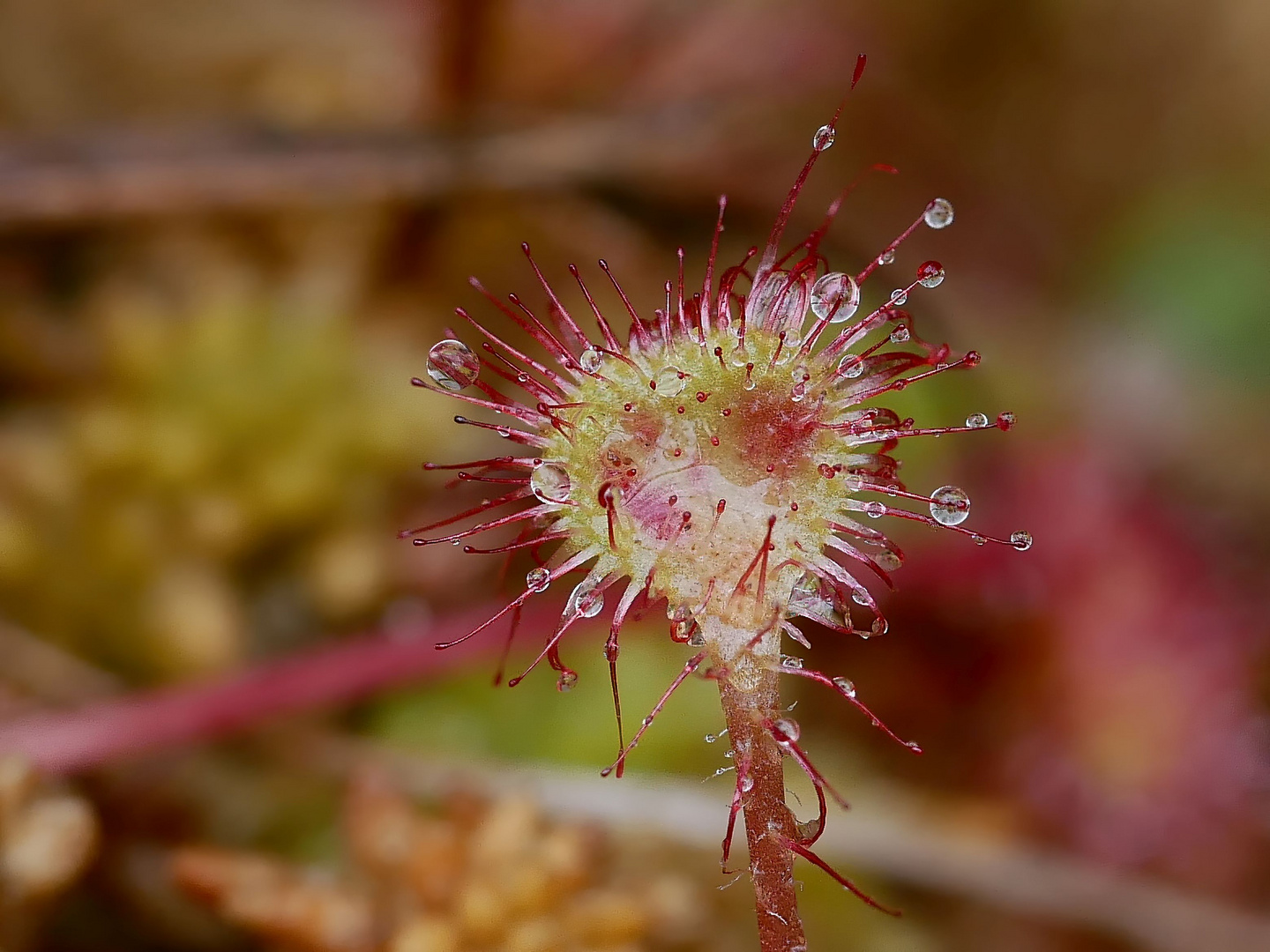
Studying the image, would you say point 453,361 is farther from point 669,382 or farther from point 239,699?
point 239,699

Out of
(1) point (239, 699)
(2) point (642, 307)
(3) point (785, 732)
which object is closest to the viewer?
(3) point (785, 732)

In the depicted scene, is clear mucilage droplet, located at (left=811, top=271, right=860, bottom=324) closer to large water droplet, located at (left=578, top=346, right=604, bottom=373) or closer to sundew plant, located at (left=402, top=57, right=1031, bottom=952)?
sundew plant, located at (left=402, top=57, right=1031, bottom=952)

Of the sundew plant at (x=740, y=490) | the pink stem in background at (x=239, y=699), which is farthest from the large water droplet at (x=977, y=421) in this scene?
the pink stem in background at (x=239, y=699)

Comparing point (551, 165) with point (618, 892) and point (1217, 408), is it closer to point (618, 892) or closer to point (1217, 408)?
point (618, 892)

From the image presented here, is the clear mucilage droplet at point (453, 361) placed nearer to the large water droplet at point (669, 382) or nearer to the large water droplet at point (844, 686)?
the large water droplet at point (669, 382)

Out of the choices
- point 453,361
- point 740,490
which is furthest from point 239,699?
point 740,490
